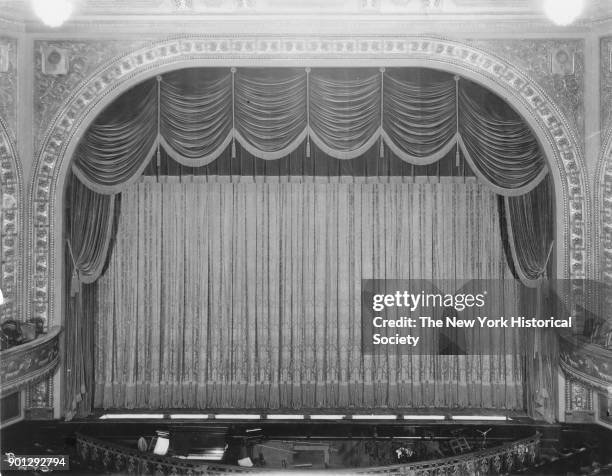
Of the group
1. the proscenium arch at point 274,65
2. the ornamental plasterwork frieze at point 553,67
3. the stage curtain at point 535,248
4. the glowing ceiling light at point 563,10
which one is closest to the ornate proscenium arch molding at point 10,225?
the proscenium arch at point 274,65

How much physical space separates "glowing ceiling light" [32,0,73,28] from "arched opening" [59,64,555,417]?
0.94 meters

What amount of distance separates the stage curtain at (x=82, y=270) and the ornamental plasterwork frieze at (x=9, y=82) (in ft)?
2.49

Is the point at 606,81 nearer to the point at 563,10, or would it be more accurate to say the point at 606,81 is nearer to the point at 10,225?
the point at 563,10

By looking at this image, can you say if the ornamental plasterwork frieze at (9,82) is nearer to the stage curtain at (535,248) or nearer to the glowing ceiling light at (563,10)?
the glowing ceiling light at (563,10)

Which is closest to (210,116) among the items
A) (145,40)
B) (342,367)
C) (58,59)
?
(145,40)

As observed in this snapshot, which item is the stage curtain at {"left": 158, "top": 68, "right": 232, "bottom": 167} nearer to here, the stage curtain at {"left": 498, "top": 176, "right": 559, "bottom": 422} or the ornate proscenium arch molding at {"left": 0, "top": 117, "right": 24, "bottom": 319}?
the ornate proscenium arch molding at {"left": 0, "top": 117, "right": 24, "bottom": 319}

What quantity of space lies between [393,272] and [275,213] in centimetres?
146

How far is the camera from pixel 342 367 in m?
6.52

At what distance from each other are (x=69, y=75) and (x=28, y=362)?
223cm

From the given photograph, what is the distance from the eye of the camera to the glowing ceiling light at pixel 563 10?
4.62 meters

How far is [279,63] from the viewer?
223 inches

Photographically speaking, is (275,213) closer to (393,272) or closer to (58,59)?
(393,272)

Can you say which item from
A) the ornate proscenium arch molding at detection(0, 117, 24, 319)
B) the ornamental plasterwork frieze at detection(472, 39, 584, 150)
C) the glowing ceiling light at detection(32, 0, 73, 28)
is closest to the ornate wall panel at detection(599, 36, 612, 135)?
the ornamental plasterwork frieze at detection(472, 39, 584, 150)

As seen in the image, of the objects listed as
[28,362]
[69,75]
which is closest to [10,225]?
[28,362]
